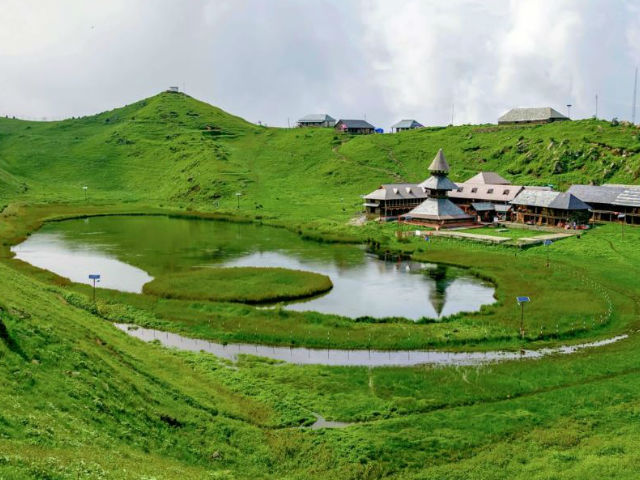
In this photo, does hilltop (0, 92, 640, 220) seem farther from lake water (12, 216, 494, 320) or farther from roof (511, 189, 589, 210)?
roof (511, 189, 589, 210)

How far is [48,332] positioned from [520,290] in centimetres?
4747

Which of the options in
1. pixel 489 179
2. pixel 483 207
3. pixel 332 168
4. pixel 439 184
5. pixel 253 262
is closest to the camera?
pixel 253 262

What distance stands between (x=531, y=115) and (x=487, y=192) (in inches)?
2960

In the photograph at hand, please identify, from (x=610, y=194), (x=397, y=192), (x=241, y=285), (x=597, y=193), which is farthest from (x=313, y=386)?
(x=597, y=193)

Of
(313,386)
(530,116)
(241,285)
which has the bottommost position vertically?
(313,386)

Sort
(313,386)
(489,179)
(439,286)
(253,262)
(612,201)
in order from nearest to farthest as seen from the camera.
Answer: (313,386), (439,286), (253,262), (612,201), (489,179)

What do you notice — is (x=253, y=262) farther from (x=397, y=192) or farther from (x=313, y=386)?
(x=397, y=192)

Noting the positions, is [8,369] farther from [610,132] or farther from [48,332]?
[610,132]

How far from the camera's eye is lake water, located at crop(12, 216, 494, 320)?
61.8m

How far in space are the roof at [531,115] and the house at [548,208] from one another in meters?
76.9

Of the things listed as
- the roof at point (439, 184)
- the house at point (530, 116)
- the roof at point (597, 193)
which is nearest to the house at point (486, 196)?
the roof at point (439, 184)

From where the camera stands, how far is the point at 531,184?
136125 mm

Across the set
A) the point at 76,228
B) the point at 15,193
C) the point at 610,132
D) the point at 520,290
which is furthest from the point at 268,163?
the point at 520,290

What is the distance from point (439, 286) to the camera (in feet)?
225
